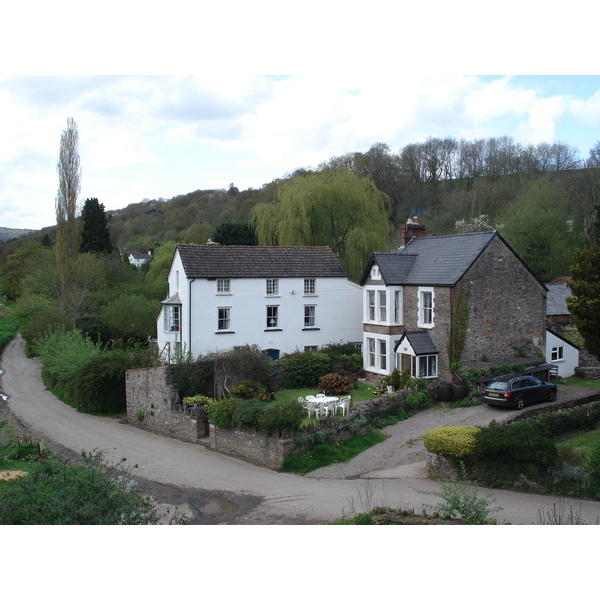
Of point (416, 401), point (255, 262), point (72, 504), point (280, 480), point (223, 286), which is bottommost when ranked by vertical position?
point (280, 480)

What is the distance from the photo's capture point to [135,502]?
10680 mm

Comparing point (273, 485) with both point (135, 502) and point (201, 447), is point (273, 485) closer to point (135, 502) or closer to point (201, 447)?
point (201, 447)

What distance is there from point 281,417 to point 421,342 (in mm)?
10387

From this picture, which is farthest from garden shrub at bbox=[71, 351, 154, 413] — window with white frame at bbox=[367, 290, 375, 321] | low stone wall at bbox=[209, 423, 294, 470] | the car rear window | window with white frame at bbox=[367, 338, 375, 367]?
the car rear window

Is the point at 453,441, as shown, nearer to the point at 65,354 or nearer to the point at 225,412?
the point at 225,412

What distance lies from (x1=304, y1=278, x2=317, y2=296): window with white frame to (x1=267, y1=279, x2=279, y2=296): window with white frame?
189 centimetres

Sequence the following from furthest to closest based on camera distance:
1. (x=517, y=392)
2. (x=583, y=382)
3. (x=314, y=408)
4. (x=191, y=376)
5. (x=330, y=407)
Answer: (x=583, y=382), (x=191, y=376), (x=314, y=408), (x=330, y=407), (x=517, y=392)

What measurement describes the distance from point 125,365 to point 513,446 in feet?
66.8

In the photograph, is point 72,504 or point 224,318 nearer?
point 72,504

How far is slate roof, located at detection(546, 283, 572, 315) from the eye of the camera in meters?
34.1

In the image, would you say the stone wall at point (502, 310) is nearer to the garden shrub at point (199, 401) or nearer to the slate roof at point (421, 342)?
the slate roof at point (421, 342)

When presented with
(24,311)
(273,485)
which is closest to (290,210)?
(24,311)

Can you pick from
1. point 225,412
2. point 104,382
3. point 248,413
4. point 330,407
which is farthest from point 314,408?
point 104,382

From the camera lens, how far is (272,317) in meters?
32.0
